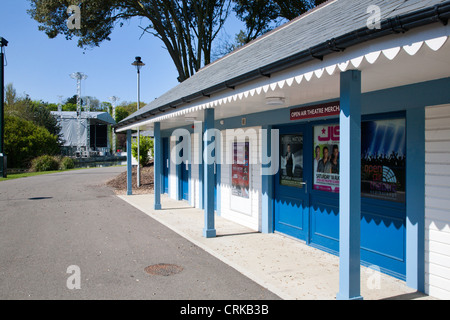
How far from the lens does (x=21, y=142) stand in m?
30.5

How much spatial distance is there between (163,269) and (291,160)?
3.24 m

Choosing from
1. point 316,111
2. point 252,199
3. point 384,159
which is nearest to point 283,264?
point 384,159

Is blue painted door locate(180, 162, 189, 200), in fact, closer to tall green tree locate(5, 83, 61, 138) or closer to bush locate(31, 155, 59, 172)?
bush locate(31, 155, 59, 172)

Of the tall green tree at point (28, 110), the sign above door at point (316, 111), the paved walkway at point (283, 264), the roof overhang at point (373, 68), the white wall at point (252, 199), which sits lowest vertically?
the paved walkway at point (283, 264)

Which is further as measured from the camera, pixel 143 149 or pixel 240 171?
pixel 143 149

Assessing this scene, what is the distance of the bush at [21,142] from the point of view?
3005 cm

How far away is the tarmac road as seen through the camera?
175 inches

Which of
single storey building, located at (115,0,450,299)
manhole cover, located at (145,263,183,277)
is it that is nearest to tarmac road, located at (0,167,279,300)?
manhole cover, located at (145,263,183,277)

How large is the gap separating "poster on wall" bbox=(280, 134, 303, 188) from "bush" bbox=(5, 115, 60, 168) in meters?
28.8

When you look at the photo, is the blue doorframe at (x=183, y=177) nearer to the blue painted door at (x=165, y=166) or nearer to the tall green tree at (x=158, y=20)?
the blue painted door at (x=165, y=166)

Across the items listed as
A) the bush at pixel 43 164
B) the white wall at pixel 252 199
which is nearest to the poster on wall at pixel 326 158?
the white wall at pixel 252 199

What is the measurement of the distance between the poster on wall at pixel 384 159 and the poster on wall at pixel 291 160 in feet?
5.26

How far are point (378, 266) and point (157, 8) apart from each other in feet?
62.4

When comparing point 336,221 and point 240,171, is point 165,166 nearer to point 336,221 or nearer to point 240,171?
point 240,171
